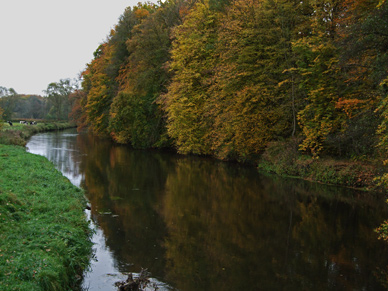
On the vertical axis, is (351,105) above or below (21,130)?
above

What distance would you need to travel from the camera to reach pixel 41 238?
700 centimetres

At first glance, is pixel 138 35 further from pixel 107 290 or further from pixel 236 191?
pixel 107 290

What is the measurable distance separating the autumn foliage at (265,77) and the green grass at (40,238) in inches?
346

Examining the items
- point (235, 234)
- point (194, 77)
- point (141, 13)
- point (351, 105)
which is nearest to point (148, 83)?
point (194, 77)

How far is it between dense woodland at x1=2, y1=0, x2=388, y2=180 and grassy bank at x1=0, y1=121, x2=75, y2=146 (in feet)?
35.4

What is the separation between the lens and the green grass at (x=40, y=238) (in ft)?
18.0

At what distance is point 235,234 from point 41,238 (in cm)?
578

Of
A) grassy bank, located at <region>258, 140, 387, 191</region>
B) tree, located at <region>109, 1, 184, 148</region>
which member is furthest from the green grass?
tree, located at <region>109, 1, 184, 148</region>

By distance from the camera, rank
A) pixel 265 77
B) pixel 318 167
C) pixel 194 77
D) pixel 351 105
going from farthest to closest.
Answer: pixel 194 77 < pixel 265 77 < pixel 318 167 < pixel 351 105

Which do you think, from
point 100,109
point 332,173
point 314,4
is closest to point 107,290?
point 332,173

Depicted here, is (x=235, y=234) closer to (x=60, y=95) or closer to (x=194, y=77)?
(x=194, y=77)

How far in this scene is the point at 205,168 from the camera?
24.3m

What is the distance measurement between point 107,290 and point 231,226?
5.44m

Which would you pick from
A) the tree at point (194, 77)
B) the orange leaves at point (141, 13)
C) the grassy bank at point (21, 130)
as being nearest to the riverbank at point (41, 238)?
the tree at point (194, 77)
